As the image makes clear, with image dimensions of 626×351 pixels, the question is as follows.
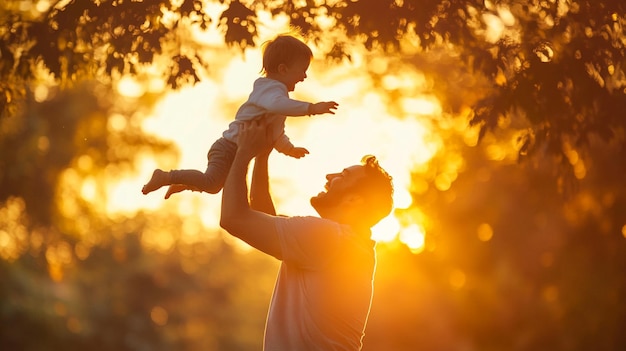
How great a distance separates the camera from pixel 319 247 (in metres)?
7.54

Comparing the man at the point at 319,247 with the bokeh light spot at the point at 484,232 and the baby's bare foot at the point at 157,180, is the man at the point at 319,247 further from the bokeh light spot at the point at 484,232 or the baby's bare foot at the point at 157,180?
the bokeh light spot at the point at 484,232

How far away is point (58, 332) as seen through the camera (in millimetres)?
51344

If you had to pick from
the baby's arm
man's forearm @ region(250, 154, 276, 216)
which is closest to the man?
man's forearm @ region(250, 154, 276, 216)

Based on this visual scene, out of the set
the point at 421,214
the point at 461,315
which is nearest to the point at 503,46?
the point at 421,214

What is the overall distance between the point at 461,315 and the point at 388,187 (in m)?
31.4

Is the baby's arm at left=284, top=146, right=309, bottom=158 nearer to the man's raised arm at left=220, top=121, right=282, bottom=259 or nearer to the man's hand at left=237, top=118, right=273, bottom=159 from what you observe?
the man's hand at left=237, top=118, right=273, bottom=159

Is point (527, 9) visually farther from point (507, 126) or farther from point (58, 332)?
point (58, 332)

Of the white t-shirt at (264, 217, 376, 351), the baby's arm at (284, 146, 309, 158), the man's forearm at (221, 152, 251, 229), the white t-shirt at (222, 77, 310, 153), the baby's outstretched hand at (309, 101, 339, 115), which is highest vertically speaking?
the baby's arm at (284, 146, 309, 158)

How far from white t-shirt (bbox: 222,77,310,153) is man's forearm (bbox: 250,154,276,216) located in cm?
16

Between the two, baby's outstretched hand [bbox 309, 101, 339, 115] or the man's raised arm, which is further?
baby's outstretched hand [bbox 309, 101, 339, 115]

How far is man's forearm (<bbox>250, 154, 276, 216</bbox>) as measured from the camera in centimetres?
814

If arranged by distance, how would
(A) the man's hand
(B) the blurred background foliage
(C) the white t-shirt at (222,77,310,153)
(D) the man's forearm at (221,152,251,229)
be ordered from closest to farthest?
(D) the man's forearm at (221,152,251,229), (A) the man's hand, (C) the white t-shirt at (222,77,310,153), (B) the blurred background foliage

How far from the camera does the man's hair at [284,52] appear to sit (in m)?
8.11

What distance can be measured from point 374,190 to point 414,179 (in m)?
23.5
